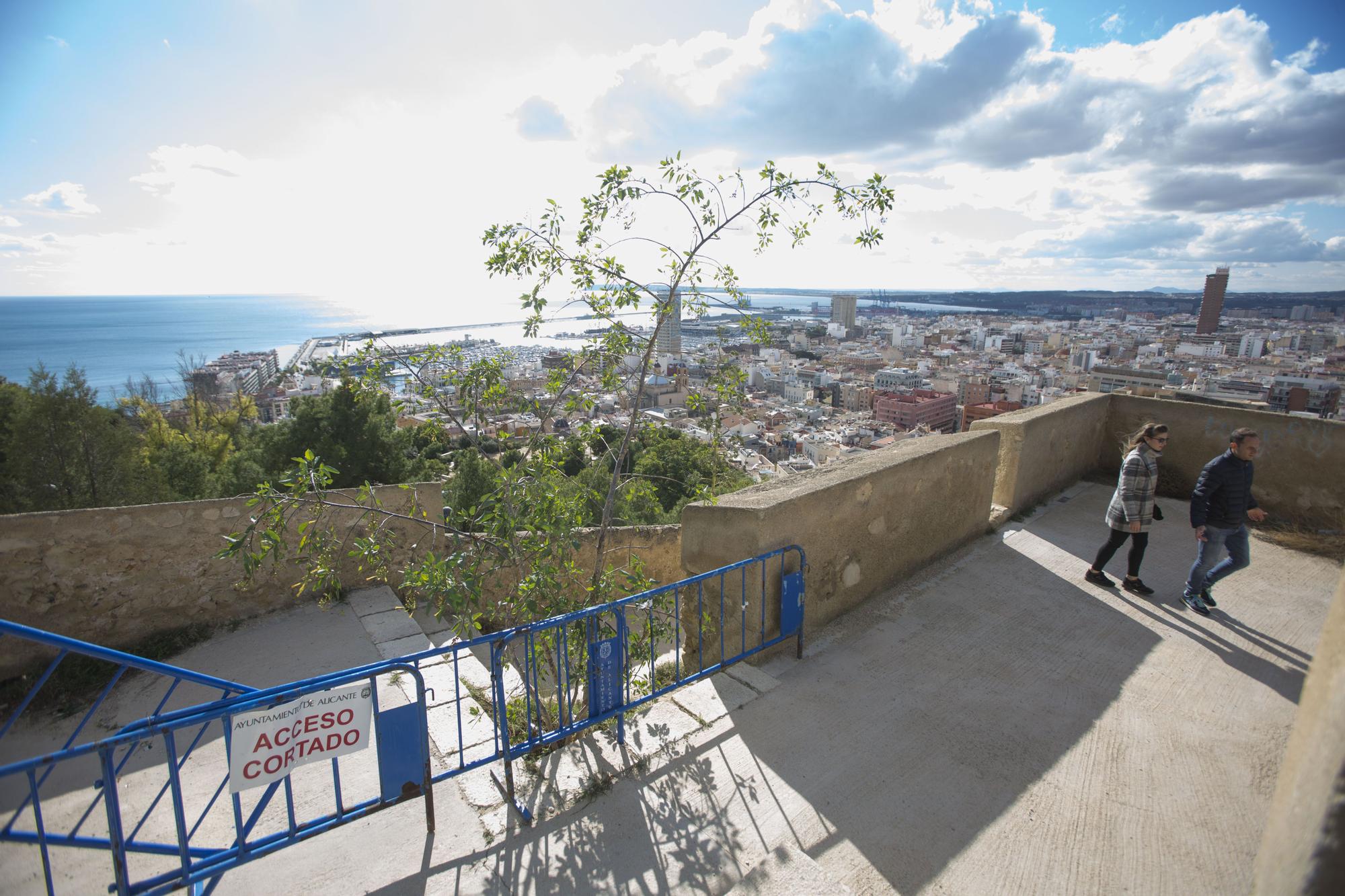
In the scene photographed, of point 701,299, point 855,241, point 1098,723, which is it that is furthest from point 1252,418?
point 701,299

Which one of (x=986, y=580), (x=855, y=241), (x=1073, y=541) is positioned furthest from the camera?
(x=1073, y=541)

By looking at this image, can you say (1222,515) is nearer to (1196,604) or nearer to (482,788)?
(1196,604)

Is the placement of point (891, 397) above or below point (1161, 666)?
below

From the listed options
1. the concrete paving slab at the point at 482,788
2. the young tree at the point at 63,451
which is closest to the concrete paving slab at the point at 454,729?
the concrete paving slab at the point at 482,788

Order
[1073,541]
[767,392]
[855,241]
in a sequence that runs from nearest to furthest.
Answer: [855,241] → [1073,541] → [767,392]

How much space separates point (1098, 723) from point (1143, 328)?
137008 millimetres

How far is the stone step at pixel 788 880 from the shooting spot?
2258 mm

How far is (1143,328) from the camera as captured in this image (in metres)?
113

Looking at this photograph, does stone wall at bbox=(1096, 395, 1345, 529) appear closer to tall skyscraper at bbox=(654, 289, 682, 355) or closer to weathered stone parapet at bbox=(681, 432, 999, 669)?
weathered stone parapet at bbox=(681, 432, 999, 669)

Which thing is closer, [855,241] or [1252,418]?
[855,241]

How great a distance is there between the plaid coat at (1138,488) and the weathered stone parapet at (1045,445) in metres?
1.12

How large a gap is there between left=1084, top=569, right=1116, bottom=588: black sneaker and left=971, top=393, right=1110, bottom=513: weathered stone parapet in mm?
1134

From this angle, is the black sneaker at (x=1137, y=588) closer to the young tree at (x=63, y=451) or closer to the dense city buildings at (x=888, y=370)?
the dense city buildings at (x=888, y=370)

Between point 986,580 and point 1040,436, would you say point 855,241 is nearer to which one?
point 986,580
